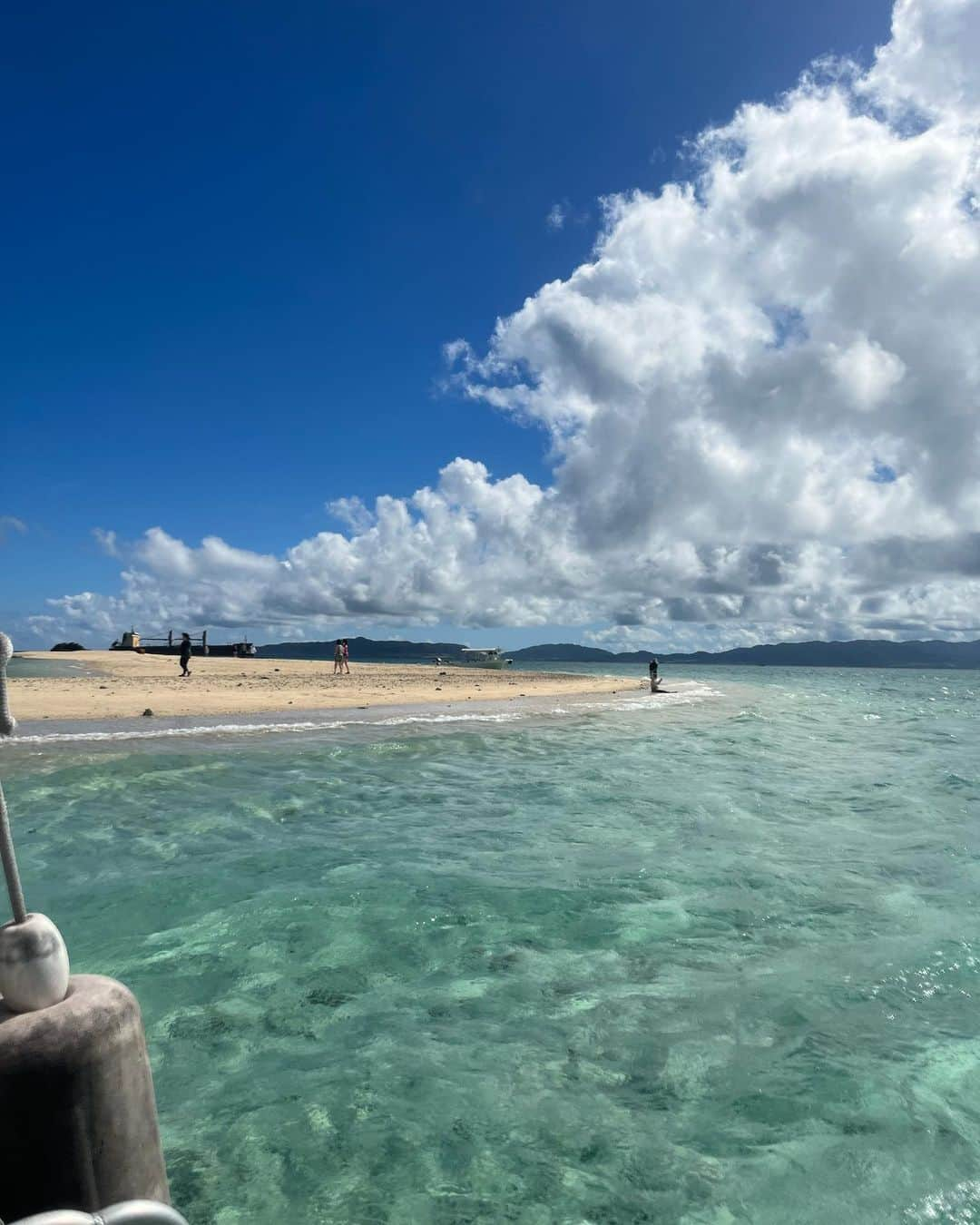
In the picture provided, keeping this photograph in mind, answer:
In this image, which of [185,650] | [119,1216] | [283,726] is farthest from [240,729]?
[185,650]

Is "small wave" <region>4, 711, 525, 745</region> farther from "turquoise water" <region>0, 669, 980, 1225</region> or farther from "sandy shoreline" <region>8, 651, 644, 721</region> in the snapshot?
"turquoise water" <region>0, 669, 980, 1225</region>

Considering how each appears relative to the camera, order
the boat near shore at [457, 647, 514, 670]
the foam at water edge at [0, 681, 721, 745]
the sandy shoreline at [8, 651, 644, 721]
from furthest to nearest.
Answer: the boat near shore at [457, 647, 514, 670], the sandy shoreline at [8, 651, 644, 721], the foam at water edge at [0, 681, 721, 745]

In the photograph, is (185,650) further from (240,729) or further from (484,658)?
(484,658)

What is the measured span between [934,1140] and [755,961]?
2842 millimetres

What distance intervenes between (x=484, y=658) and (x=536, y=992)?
116 m

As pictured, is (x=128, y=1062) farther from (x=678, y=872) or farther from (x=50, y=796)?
(x=50, y=796)

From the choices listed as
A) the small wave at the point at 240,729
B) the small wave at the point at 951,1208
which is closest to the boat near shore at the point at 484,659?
the small wave at the point at 240,729

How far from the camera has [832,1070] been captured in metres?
6.10

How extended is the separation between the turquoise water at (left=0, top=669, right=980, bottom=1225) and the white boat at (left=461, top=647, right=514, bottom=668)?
99647 millimetres

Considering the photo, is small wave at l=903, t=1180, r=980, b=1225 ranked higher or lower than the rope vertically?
lower

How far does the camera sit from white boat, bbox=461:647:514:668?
384 feet

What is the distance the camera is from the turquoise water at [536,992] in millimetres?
4926

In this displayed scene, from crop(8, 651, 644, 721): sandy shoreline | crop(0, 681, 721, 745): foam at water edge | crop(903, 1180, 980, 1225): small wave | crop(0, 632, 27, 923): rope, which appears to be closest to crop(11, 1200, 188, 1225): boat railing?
crop(0, 632, 27, 923): rope

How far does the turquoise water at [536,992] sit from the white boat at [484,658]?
327 feet
